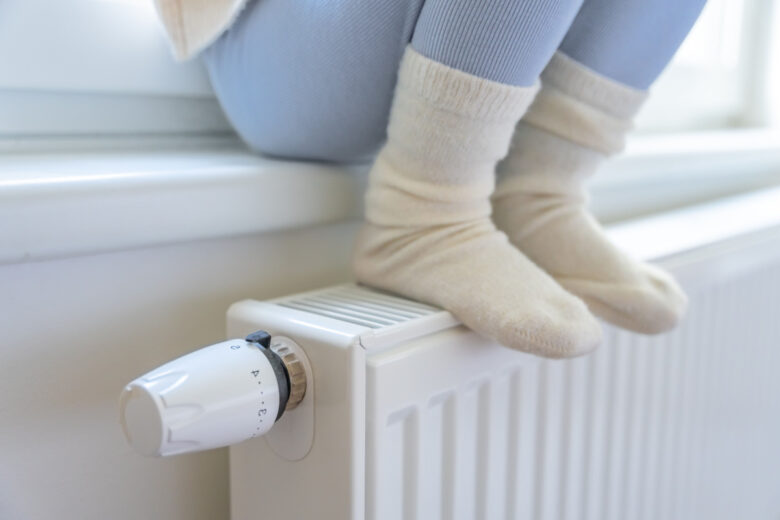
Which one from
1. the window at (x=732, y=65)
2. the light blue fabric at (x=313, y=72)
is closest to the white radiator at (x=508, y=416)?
the light blue fabric at (x=313, y=72)

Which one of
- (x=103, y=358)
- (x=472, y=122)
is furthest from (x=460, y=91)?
(x=103, y=358)

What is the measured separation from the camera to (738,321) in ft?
2.47

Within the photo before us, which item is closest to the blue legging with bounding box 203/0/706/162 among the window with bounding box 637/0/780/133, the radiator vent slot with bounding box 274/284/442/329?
the radiator vent slot with bounding box 274/284/442/329

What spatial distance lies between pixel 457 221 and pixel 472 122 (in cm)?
6

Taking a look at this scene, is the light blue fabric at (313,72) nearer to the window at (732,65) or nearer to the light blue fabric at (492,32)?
the light blue fabric at (492,32)

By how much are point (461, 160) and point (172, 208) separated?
0.52 ft

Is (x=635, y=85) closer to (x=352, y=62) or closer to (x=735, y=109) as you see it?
(x=352, y=62)

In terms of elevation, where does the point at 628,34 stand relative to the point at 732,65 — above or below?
above

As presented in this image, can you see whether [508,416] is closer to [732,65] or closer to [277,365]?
[277,365]

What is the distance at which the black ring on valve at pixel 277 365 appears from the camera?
14.7 inches

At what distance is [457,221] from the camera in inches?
18.1

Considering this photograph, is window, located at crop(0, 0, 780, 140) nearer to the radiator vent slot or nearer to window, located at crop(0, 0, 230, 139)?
window, located at crop(0, 0, 230, 139)

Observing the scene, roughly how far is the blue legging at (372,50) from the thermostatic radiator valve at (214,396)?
17 centimetres

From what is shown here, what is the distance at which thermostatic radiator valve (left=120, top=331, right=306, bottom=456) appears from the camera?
33 centimetres
